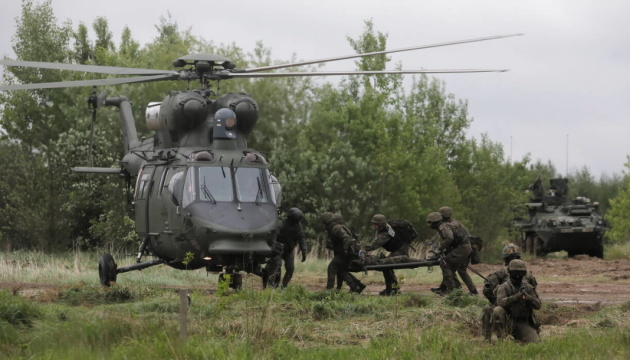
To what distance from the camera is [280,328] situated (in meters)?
12.0

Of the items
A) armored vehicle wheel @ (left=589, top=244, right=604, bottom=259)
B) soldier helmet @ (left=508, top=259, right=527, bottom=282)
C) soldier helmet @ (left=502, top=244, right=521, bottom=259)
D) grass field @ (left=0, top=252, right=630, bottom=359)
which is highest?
soldier helmet @ (left=502, top=244, right=521, bottom=259)

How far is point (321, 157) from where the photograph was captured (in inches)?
1300

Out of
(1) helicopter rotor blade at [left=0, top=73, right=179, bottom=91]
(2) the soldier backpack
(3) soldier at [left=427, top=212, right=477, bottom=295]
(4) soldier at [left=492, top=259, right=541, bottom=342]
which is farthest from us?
(2) the soldier backpack

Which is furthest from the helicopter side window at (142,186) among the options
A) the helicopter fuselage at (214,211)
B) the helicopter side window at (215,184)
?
the helicopter side window at (215,184)

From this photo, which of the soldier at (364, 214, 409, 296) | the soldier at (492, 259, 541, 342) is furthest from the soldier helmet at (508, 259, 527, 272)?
the soldier at (364, 214, 409, 296)

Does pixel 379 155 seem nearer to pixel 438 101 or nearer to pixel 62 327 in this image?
pixel 438 101

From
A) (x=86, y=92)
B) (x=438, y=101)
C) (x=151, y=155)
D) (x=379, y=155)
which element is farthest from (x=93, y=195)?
(x=438, y=101)

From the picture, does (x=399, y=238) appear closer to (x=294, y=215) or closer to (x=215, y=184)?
(x=294, y=215)

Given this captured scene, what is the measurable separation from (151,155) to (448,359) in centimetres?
943

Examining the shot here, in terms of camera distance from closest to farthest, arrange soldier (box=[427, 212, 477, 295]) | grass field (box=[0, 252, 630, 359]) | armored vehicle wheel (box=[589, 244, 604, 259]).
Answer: grass field (box=[0, 252, 630, 359]) < soldier (box=[427, 212, 477, 295]) < armored vehicle wheel (box=[589, 244, 604, 259])

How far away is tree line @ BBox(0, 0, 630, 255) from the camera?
32281mm

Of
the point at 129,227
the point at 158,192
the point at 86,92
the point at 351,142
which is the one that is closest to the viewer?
the point at 158,192

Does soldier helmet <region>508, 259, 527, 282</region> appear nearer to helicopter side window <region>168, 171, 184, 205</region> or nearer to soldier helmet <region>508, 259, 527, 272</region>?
soldier helmet <region>508, 259, 527, 272</region>

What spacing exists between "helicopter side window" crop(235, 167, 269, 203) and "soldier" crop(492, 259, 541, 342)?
554 centimetres
